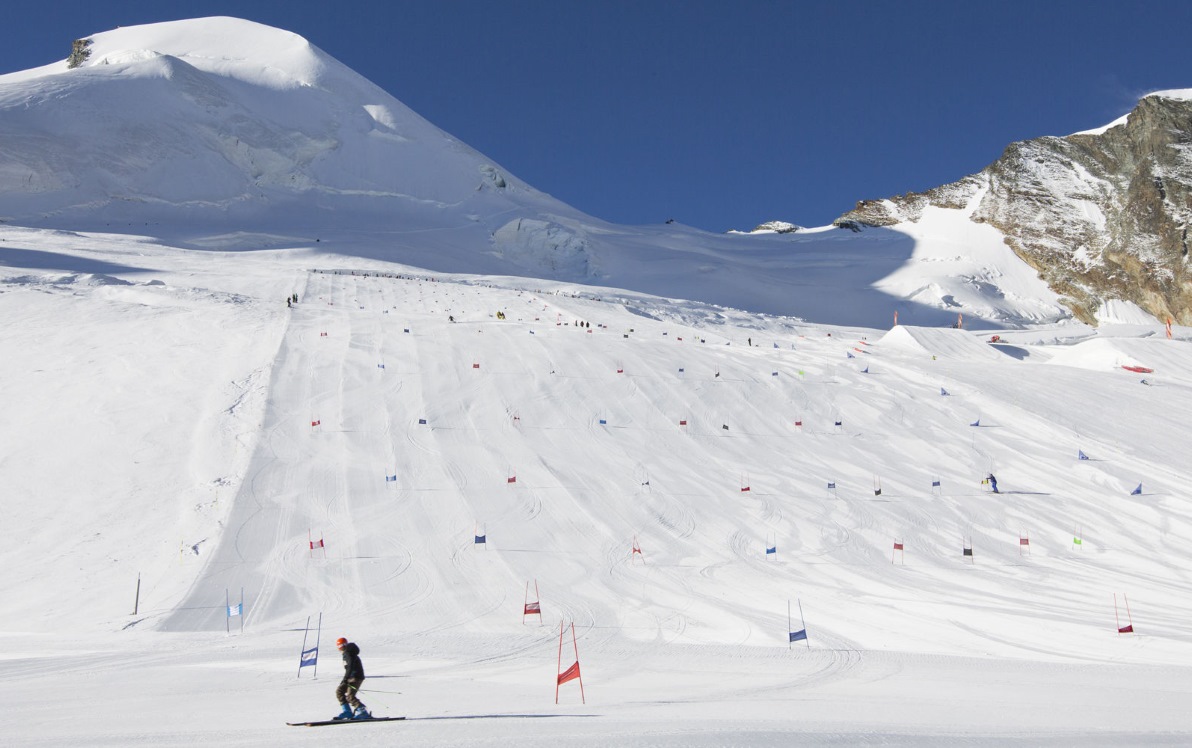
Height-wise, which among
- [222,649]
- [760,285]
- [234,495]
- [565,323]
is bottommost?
[222,649]

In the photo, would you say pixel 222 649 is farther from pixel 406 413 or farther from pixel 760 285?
pixel 760 285

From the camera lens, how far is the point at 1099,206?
84375 mm

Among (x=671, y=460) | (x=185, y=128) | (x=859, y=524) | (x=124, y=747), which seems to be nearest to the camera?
(x=124, y=747)

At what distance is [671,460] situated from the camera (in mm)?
22266

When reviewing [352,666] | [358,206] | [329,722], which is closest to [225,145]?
[358,206]

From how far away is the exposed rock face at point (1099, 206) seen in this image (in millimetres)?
73250

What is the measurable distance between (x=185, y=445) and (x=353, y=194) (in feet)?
213

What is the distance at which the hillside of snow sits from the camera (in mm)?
8609

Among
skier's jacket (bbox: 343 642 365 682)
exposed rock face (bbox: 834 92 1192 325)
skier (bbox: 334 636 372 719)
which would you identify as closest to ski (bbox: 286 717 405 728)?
skier (bbox: 334 636 372 719)

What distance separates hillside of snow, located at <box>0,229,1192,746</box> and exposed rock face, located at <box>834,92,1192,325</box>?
42.7 metres

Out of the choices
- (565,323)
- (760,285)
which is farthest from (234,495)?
(760,285)

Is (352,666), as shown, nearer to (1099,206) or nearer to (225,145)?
(225,145)

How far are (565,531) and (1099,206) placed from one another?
86085mm

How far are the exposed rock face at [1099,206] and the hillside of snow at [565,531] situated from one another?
140ft
